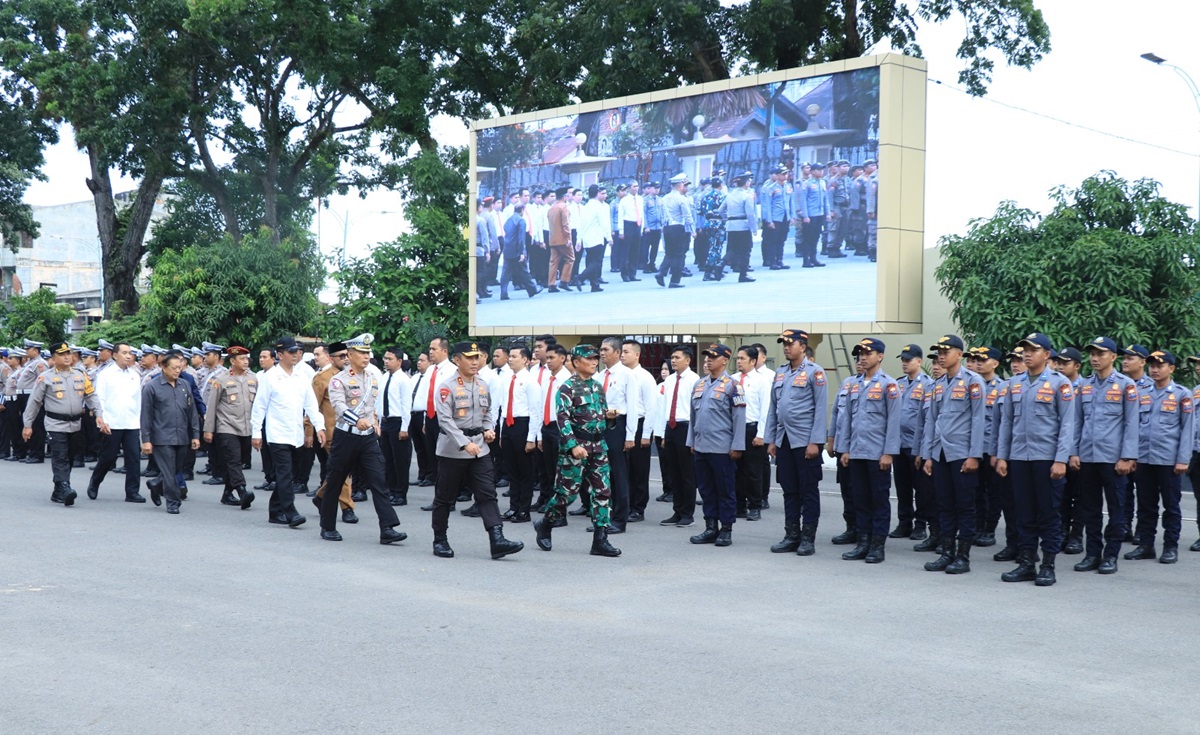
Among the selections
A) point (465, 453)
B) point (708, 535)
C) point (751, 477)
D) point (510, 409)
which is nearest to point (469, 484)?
point (465, 453)

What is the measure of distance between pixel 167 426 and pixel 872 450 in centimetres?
771

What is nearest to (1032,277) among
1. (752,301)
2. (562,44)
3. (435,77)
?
(752,301)

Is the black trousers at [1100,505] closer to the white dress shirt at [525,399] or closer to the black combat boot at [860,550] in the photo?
the black combat boot at [860,550]

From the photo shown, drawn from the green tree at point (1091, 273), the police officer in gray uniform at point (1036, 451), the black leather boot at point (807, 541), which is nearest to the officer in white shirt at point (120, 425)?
the black leather boot at point (807, 541)

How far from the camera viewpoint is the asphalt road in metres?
5.50

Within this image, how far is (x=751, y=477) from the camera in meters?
13.2

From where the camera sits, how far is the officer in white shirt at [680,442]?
12.7 m

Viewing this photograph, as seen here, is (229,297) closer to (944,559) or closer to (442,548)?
(442,548)

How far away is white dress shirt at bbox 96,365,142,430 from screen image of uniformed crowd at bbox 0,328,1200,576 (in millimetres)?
20

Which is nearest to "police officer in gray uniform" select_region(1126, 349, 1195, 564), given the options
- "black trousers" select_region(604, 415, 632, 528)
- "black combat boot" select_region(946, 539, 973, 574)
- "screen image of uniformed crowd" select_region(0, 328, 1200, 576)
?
"screen image of uniformed crowd" select_region(0, 328, 1200, 576)

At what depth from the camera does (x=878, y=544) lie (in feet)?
33.1

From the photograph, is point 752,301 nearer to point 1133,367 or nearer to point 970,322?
point 970,322

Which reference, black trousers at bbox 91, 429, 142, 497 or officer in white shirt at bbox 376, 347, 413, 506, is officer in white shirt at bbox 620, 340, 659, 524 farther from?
black trousers at bbox 91, 429, 142, 497

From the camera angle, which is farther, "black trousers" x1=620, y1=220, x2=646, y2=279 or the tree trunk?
the tree trunk
